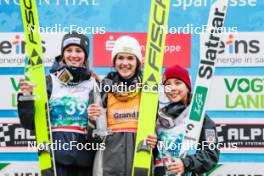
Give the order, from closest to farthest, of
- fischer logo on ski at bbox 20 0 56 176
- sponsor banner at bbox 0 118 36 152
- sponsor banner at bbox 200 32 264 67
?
fischer logo on ski at bbox 20 0 56 176
sponsor banner at bbox 200 32 264 67
sponsor banner at bbox 0 118 36 152

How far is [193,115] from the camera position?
8.68 ft

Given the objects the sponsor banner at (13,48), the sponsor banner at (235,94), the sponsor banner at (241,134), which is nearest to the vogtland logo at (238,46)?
the sponsor banner at (235,94)

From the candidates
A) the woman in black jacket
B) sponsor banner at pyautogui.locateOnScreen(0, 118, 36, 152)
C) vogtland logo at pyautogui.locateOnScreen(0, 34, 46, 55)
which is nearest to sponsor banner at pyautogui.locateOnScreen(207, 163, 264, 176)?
the woman in black jacket

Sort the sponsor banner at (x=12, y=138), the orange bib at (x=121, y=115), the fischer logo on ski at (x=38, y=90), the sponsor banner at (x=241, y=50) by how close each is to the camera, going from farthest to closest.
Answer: the sponsor banner at (x=12, y=138) → the sponsor banner at (x=241, y=50) → the fischer logo on ski at (x=38, y=90) → the orange bib at (x=121, y=115)

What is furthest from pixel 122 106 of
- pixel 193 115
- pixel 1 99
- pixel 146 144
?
pixel 1 99

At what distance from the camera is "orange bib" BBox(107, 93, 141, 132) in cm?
253

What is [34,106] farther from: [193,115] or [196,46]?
[196,46]

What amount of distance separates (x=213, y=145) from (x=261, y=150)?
615 millimetres

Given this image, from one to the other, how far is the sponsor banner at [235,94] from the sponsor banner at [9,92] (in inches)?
47.3

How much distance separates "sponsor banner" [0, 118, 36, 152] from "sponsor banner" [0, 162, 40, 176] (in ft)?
0.29

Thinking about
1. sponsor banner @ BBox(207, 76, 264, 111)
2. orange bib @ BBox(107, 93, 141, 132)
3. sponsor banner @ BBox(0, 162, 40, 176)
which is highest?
sponsor banner @ BBox(207, 76, 264, 111)

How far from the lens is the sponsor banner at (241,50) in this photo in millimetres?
3018

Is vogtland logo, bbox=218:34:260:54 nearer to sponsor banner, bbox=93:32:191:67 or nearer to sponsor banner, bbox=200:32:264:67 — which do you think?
sponsor banner, bbox=200:32:264:67

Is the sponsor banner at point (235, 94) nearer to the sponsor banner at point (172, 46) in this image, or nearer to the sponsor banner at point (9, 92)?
the sponsor banner at point (172, 46)
